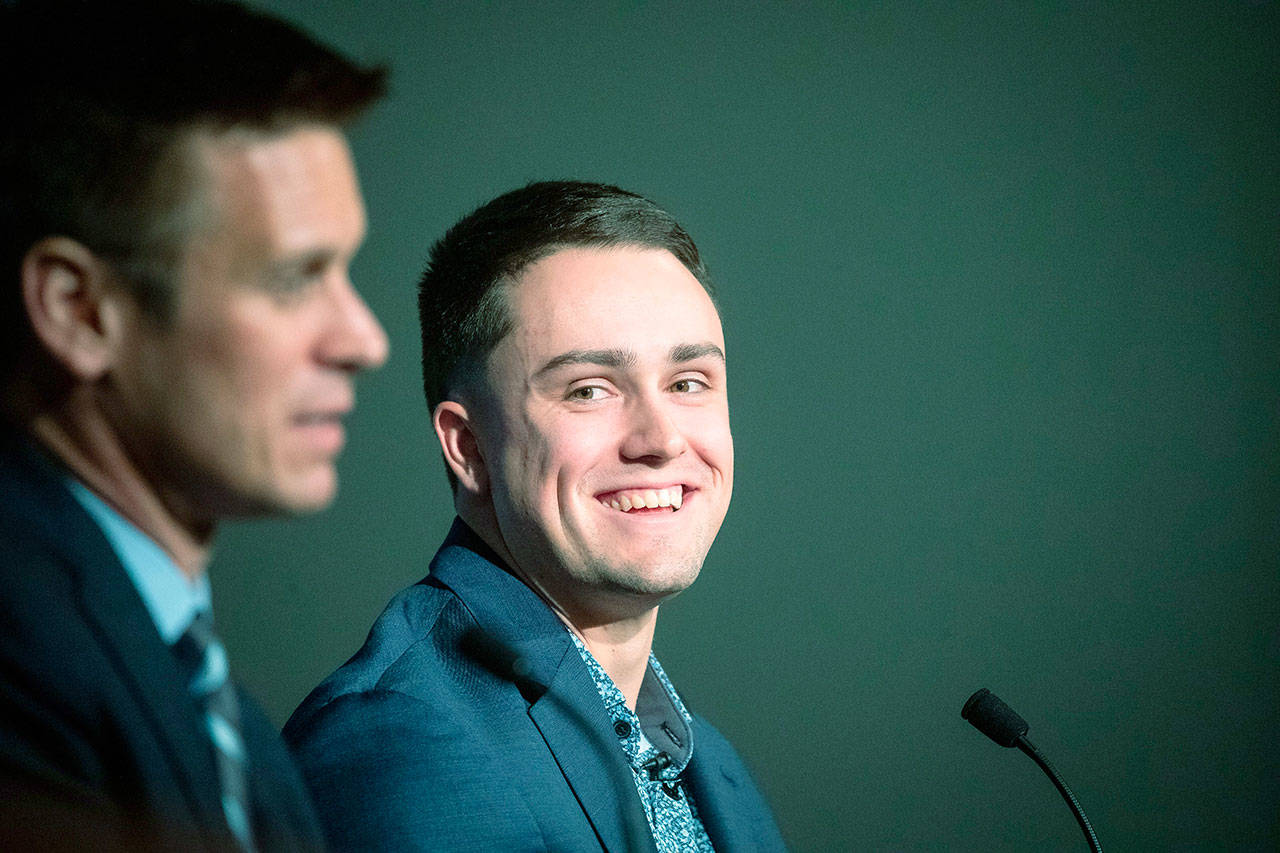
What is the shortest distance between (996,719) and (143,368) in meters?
1.16

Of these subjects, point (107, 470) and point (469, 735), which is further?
point (469, 735)

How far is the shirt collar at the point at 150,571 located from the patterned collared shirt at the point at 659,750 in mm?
799

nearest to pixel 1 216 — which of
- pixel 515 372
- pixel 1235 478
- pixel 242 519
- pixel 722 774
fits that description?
pixel 242 519

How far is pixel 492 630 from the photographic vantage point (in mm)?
1429

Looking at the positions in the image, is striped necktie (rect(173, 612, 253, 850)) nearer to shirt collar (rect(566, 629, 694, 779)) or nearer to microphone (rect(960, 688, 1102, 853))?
shirt collar (rect(566, 629, 694, 779))

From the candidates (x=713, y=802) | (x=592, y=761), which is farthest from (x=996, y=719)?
(x=592, y=761)

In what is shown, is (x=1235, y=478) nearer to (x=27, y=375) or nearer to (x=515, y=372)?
(x=515, y=372)

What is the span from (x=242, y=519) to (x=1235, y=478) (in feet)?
8.97

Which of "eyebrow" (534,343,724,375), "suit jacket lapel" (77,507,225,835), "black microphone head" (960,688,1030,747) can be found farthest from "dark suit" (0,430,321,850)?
"black microphone head" (960,688,1030,747)

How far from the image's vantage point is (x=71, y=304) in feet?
2.20

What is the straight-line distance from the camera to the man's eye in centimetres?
154

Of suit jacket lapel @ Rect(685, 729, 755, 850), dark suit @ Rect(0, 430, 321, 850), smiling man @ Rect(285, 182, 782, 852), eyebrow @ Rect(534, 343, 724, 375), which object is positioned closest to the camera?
dark suit @ Rect(0, 430, 321, 850)

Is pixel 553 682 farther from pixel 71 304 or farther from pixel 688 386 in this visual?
pixel 71 304

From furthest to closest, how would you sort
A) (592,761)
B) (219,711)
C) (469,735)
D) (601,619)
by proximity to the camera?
(601,619), (592,761), (469,735), (219,711)
